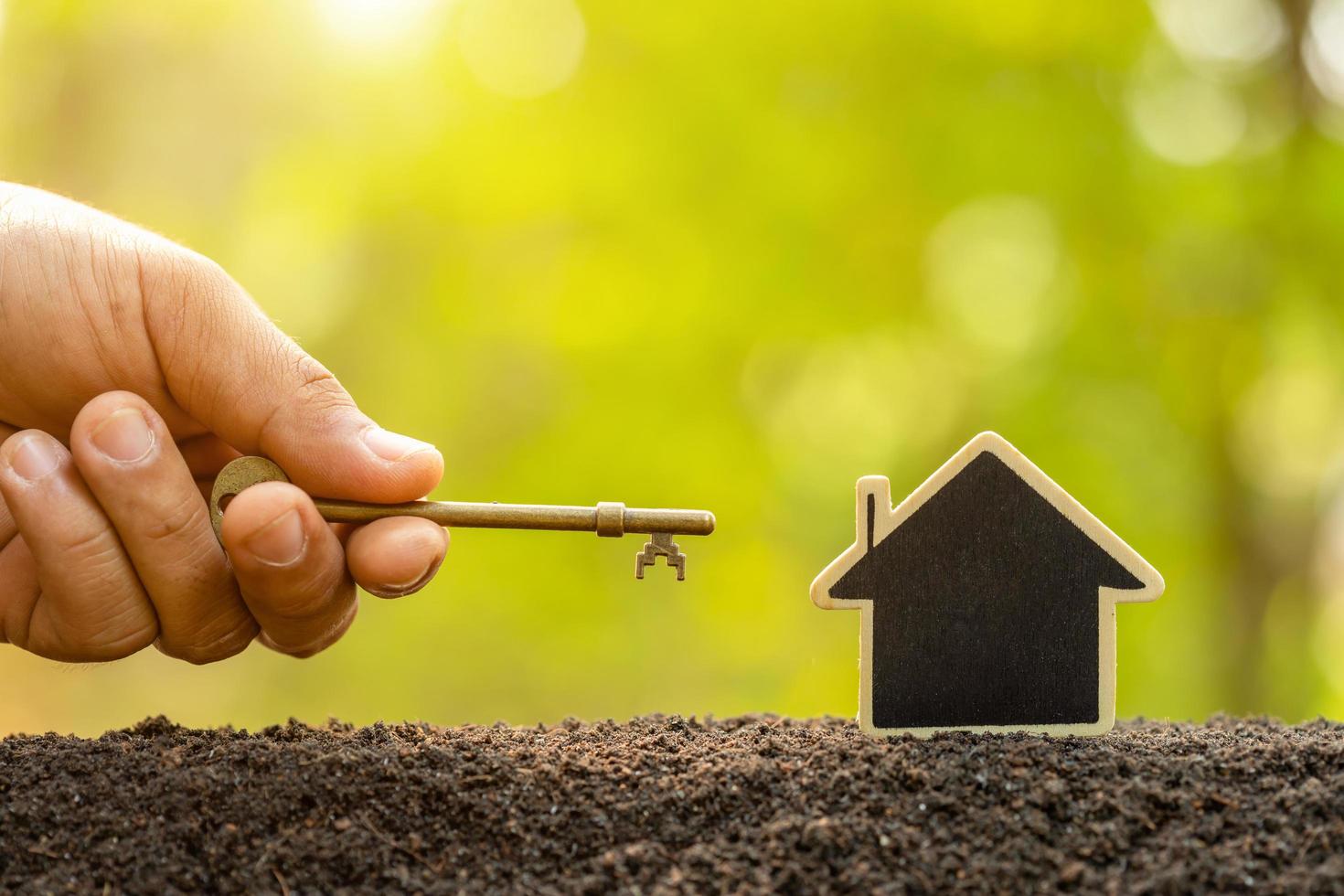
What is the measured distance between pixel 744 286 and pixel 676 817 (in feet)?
15.7

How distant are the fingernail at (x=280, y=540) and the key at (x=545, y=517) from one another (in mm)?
56

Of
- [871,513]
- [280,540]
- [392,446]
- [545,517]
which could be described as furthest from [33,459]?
[871,513]

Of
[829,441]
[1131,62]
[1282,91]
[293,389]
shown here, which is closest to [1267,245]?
[1282,91]

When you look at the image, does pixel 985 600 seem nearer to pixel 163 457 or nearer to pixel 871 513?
pixel 871 513

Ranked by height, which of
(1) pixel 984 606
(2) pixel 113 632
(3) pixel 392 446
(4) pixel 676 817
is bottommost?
(4) pixel 676 817

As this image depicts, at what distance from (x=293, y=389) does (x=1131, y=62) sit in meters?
5.31

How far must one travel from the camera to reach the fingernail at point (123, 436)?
173 centimetres

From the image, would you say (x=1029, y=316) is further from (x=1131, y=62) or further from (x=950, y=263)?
(x=1131, y=62)

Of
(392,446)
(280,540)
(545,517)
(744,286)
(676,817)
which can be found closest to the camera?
(676,817)

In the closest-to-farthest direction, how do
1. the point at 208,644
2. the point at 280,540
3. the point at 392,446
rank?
1. the point at 280,540
2. the point at 392,446
3. the point at 208,644

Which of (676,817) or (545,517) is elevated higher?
A: (545,517)

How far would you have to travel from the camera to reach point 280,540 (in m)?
1.71

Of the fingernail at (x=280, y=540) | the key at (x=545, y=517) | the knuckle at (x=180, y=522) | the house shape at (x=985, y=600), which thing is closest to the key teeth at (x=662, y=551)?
the key at (x=545, y=517)

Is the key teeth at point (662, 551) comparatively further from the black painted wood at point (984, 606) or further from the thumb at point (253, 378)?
the thumb at point (253, 378)
